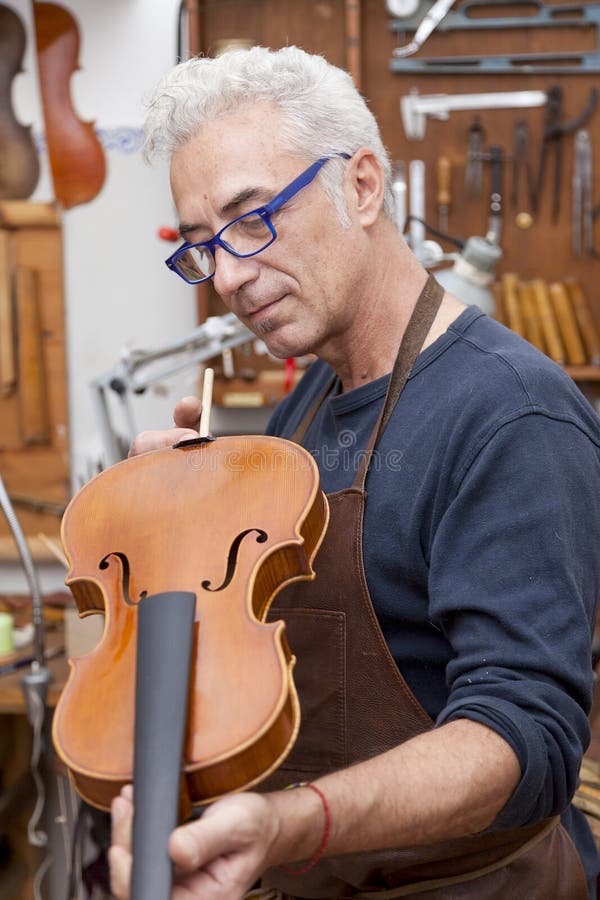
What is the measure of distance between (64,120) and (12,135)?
7.9 inches

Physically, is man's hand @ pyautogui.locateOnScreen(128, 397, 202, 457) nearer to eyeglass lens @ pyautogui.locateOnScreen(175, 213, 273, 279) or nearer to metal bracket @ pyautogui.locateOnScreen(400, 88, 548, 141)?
eyeglass lens @ pyautogui.locateOnScreen(175, 213, 273, 279)

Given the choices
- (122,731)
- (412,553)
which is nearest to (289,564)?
(412,553)

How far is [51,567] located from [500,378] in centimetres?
279

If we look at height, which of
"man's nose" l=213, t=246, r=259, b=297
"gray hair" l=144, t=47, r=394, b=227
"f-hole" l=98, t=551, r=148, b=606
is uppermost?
"gray hair" l=144, t=47, r=394, b=227

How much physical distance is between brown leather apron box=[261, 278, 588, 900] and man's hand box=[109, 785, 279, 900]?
19.1 inches

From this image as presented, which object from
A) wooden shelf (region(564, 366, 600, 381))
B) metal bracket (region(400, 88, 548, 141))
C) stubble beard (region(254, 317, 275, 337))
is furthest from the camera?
metal bracket (region(400, 88, 548, 141))

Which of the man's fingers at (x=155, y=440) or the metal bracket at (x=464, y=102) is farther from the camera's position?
the metal bracket at (x=464, y=102)

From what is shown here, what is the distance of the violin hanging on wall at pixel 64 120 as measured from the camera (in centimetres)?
359

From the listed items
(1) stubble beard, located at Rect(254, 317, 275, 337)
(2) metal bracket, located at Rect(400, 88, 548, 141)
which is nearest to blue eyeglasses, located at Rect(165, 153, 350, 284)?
(1) stubble beard, located at Rect(254, 317, 275, 337)

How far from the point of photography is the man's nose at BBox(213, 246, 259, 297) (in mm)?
1403

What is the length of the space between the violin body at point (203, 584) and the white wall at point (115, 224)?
232 cm

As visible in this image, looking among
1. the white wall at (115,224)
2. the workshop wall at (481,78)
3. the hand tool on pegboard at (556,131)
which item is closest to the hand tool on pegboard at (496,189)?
the workshop wall at (481,78)

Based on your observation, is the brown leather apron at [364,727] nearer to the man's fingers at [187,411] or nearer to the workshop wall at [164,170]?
the man's fingers at [187,411]

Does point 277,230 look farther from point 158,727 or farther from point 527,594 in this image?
point 158,727
